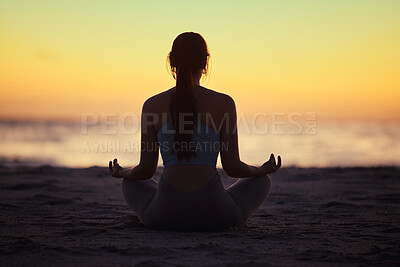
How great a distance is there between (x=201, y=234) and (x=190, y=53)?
4.43 ft

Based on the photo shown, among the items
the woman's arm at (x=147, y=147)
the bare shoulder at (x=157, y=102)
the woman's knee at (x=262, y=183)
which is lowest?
the woman's knee at (x=262, y=183)

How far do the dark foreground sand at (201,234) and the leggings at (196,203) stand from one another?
0.30 ft

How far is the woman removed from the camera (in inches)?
123

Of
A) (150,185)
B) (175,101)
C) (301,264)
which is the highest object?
(175,101)

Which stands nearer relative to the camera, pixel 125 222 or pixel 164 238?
pixel 164 238

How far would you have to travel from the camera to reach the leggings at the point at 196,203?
10.4ft

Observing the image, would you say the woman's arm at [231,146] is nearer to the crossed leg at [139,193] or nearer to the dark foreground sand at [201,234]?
the dark foreground sand at [201,234]

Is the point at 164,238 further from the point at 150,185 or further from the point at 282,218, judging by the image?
the point at 282,218

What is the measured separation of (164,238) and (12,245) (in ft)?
3.36

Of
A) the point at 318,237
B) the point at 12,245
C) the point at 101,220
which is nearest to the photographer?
the point at 12,245

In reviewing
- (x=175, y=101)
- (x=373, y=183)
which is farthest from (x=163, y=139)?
(x=373, y=183)

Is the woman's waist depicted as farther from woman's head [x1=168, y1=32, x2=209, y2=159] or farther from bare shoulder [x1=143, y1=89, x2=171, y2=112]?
bare shoulder [x1=143, y1=89, x2=171, y2=112]

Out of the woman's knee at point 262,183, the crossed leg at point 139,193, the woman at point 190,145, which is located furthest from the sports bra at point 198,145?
the woman's knee at point 262,183

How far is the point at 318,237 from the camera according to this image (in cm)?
330
